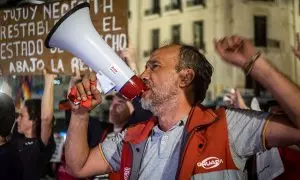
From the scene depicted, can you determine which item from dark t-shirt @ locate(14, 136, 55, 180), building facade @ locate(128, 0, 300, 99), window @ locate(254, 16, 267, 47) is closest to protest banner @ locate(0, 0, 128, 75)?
dark t-shirt @ locate(14, 136, 55, 180)

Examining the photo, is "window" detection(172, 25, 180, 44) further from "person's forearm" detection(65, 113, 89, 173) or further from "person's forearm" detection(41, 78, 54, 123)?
"person's forearm" detection(65, 113, 89, 173)

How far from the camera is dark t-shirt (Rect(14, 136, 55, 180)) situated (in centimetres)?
277

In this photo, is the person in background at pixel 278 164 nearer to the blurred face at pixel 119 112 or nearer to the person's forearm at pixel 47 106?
the person's forearm at pixel 47 106

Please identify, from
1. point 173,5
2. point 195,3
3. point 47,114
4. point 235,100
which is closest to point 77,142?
point 47,114

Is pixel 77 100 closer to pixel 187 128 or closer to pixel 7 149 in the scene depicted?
pixel 187 128

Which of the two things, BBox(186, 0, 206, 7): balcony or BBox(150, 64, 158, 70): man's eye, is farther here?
BBox(186, 0, 206, 7): balcony

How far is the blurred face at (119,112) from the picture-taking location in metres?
4.17

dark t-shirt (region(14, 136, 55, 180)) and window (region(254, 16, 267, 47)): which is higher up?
window (region(254, 16, 267, 47))

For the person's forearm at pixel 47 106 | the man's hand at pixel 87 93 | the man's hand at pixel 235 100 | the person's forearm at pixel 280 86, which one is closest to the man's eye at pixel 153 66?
the man's hand at pixel 87 93

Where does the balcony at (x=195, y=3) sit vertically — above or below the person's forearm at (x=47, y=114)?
above

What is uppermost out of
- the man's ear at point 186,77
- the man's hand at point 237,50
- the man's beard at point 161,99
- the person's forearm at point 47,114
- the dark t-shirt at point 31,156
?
the man's hand at point 237,50

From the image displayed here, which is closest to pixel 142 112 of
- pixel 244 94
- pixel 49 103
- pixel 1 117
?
pixel 49 103

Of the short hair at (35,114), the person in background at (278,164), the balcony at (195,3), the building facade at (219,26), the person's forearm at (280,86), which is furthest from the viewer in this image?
the balcony at (195,3)

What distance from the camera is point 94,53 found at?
7.09ft
